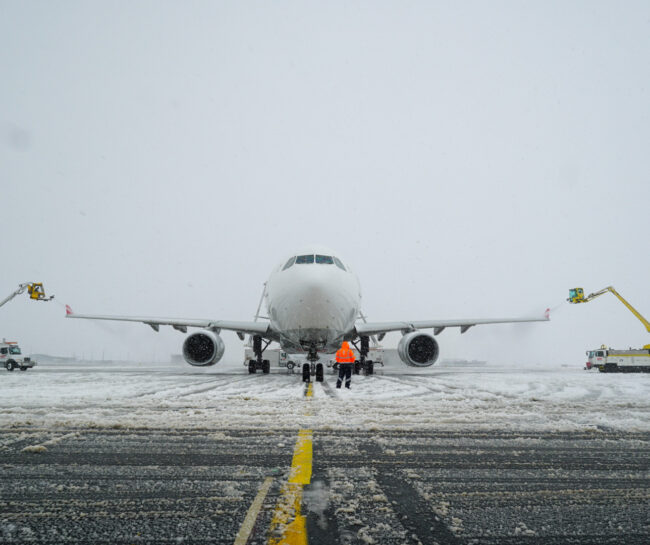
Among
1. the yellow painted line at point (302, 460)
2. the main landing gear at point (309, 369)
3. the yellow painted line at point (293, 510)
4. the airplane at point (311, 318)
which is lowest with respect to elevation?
the main landing gear at point (309, 369)

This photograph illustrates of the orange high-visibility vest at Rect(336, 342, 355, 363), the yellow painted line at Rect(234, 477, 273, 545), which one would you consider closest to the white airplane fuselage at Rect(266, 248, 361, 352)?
the orange high-visibility vest at Rect(336, 342, 355, 363)

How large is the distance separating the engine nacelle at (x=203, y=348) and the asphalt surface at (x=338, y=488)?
9519 millimetres

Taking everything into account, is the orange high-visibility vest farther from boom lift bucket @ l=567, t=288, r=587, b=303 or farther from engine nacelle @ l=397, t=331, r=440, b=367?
boom lift bucket @ l=567, t=288, r=587, b=303

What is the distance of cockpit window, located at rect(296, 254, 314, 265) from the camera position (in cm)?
1204

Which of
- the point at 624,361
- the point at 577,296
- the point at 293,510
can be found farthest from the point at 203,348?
the point at 577,296

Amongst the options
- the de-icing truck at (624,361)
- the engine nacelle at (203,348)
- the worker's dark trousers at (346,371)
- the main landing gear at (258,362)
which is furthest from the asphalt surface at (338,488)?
the de-icing truck at (624,361)

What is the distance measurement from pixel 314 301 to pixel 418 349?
5.23 m

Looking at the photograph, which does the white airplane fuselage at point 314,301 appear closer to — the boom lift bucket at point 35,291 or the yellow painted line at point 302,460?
the yellow painted line at point 302,460

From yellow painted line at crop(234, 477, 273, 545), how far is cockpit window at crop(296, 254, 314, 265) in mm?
9788

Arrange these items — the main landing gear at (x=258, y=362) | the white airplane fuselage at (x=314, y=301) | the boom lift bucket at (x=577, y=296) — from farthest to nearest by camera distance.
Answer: the boom lift bucket at (x=577, y=296)
the main landing gear at (x=258, y=362)
the white airplane fuselage at (x=314, y=301)

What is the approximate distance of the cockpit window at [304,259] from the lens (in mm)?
12045

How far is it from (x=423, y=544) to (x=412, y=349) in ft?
42.1

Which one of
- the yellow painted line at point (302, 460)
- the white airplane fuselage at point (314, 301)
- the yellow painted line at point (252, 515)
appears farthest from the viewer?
the white airplane fuselage at point (314, 301)

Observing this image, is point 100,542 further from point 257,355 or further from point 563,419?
point 257,355
